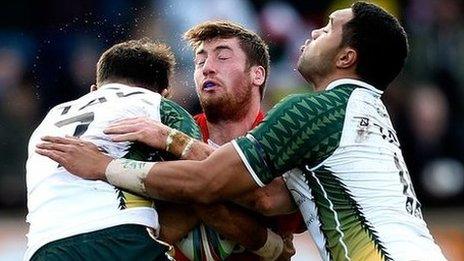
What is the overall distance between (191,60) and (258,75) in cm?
456

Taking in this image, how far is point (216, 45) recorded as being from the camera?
8.94 metres

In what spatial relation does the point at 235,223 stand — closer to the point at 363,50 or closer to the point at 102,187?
the point at 102,187

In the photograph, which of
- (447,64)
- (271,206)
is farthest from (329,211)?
(447,64)

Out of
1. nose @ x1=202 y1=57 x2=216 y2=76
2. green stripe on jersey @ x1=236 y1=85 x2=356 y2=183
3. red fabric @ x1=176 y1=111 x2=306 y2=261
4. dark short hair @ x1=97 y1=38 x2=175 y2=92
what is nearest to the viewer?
green stripe on jersey @ x1=236 y1=85 x2=356 y2=183

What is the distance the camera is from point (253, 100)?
917 centimetres

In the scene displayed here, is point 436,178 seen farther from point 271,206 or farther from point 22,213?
point 271,206

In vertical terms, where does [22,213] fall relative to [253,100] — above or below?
below

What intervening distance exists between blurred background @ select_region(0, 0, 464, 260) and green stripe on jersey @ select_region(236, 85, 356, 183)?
5864mm

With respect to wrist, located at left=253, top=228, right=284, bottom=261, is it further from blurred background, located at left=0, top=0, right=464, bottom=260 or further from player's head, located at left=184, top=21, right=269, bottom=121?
blurred background, located at left=0, top=0, right=464, bottom=260

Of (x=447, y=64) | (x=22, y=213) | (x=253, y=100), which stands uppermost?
(x=253, y=100)

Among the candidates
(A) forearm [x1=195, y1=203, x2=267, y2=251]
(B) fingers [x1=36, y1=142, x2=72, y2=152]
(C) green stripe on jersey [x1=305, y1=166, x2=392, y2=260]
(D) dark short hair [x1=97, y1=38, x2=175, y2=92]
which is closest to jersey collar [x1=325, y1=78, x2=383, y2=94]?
(C) green stripe on jersey [x1=305, y1=166, x2=392, y2=260]

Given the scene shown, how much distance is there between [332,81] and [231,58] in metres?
1.55

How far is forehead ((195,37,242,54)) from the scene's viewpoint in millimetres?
8914

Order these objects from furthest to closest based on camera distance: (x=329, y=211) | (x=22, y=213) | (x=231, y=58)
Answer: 1. (x=22, y=213)
2. (x=231, y=58)
3. (x=329, y=211)
